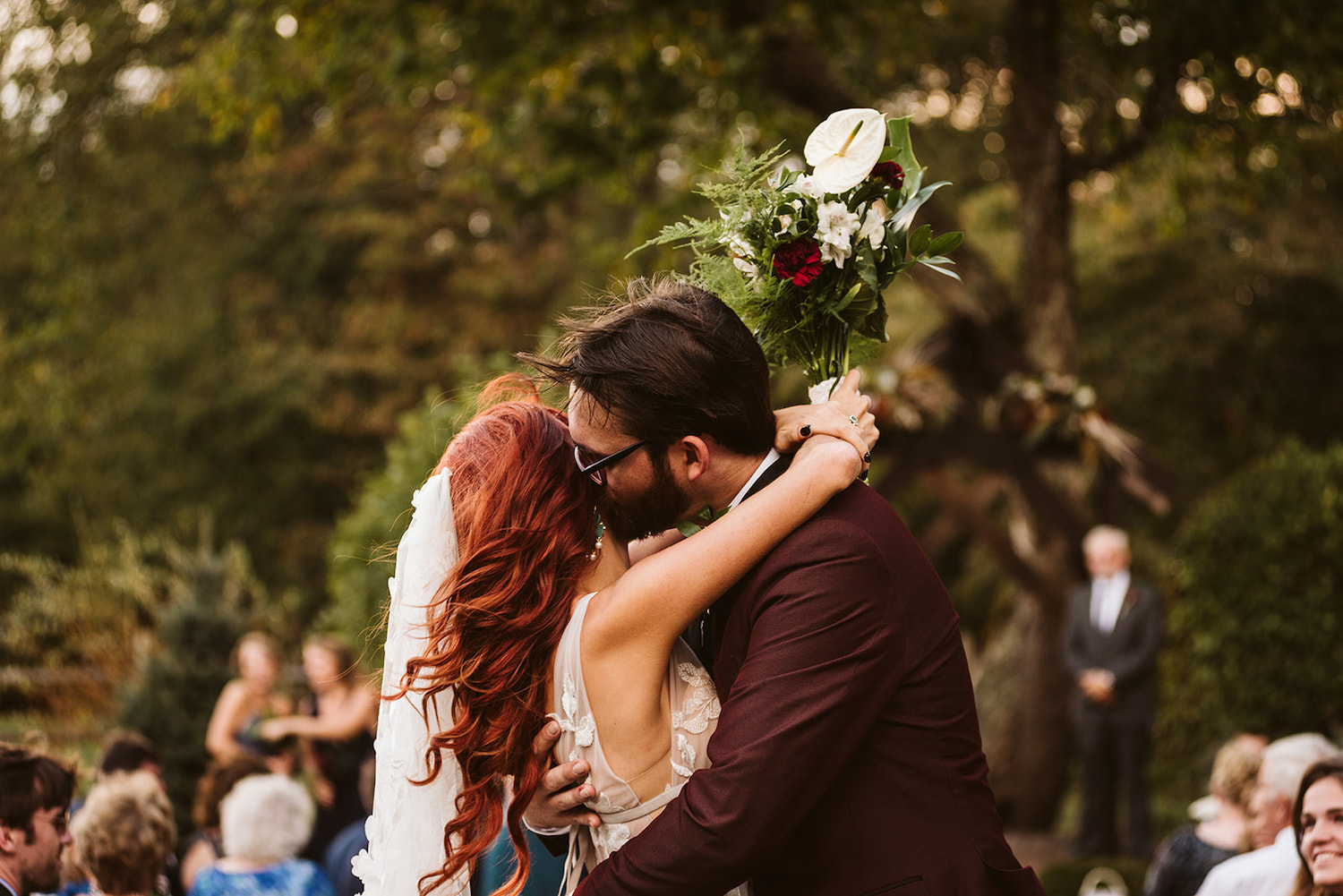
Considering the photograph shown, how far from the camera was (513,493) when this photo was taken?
256 cm

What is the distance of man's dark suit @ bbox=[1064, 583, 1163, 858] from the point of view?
856cm

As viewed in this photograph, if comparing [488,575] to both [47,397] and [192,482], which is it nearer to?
[47,397]

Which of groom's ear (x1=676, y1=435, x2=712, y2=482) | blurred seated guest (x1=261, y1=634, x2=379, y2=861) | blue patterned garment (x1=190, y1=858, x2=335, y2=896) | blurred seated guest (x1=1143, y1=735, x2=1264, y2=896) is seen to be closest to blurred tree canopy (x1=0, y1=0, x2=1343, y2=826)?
groom's ear (x1=676, y1=435, x2=712, y2=482)

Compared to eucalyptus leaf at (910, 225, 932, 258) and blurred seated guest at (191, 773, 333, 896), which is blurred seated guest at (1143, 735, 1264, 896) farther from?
blurred seated guest at (191, 773, 333, 896)

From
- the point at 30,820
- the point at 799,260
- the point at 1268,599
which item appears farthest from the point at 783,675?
the point at 1268,599

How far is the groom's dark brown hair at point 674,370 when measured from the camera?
241 cm

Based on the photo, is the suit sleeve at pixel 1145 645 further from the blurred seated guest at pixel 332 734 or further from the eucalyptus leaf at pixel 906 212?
the eucalyptus leaf at pixel 906 212

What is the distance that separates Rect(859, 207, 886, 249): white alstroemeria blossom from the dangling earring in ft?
2.84

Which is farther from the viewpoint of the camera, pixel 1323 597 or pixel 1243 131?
pixel 1243 131

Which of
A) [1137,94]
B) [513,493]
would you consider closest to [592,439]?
[513,493]

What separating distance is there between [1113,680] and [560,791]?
6.93 m

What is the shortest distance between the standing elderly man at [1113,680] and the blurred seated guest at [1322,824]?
5.29m

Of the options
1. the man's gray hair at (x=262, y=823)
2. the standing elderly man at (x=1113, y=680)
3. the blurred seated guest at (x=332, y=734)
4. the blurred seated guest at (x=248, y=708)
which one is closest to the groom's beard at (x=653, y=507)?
the man's gray hair at (x=262, y=823)

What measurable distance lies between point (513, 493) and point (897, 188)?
113 cm
